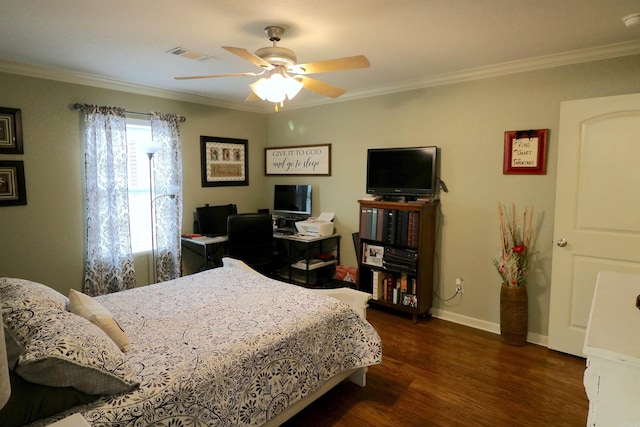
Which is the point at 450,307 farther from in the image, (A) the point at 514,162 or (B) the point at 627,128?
(B) the point at 627,128

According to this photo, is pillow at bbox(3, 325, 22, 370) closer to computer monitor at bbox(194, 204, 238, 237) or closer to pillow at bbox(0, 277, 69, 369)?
pillow at bbox(0, 277, 69, 369)

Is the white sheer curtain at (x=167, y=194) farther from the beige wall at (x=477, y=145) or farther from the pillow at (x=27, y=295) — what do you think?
the pillow at (x=27, y=295)

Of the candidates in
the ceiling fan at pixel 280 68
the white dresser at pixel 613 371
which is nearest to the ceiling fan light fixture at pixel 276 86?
the ceiling fan at pixel 280 68

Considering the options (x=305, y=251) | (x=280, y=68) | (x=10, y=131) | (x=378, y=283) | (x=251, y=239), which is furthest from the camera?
(x=305, y=251)

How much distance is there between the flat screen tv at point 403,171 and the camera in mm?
3523

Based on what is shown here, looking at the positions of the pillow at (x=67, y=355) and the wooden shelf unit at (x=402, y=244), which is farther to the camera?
A: the wooden shelf unit at (x=402, y=244)

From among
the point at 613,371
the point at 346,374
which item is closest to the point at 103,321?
the point at 346,374

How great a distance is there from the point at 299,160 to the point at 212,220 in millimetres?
1349

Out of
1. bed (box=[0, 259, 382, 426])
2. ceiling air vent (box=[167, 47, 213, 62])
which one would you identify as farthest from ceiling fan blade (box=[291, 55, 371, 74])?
bed (box=[0, 259, 382, 426])

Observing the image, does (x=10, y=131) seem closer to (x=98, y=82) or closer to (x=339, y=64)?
(x=98, y=82)

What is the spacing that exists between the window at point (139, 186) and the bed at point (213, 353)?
1.53 metres

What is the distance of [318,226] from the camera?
13.9 ft

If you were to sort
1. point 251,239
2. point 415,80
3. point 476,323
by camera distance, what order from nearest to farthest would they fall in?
point 476,323 → point 415,80 → point 251,239

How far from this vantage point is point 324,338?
2.13m
